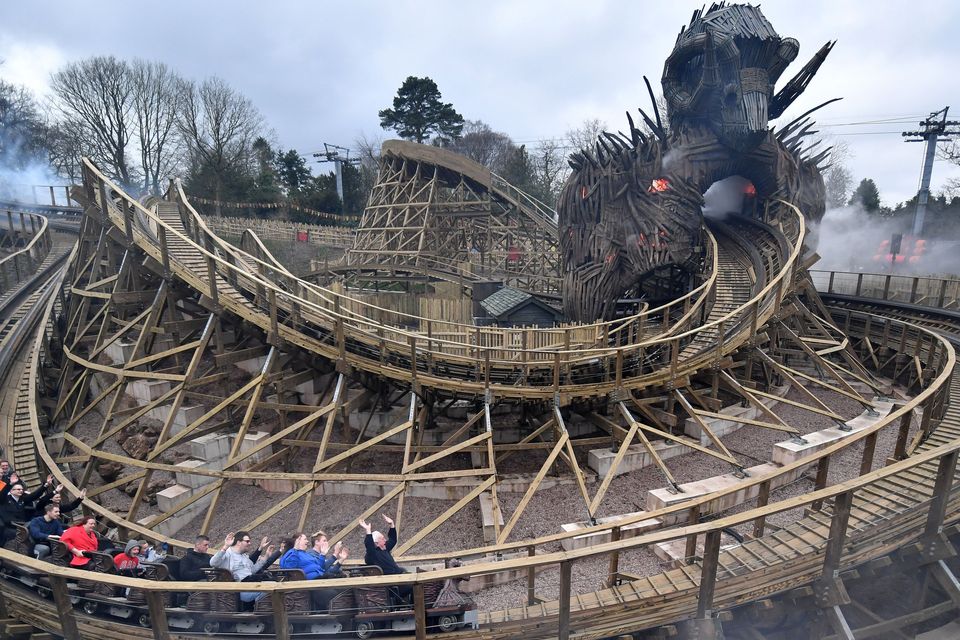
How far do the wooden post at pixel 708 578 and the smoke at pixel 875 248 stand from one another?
93.8ft

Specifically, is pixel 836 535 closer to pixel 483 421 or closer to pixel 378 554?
pixel 378 554

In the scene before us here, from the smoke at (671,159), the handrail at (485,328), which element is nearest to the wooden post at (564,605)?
the handrail at (485,328)

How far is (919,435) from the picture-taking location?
7020 millimetres

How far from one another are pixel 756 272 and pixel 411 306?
1359 cm

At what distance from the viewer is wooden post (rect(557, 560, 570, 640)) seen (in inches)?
145

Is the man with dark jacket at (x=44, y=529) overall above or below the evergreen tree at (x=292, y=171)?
below

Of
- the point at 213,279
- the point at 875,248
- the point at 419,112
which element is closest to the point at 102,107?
the point at 419,112

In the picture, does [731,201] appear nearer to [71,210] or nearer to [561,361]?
[561,361]

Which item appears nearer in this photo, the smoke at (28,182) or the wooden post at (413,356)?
the wooden post at (413,356)

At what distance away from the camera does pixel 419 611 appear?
373 cm

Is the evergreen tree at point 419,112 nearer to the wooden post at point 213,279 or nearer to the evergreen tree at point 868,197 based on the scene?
the evergreen tree at point 868,197

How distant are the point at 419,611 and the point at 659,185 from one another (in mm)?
13754

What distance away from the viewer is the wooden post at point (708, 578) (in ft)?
12.7

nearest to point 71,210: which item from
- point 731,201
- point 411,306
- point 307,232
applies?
point 307,232
